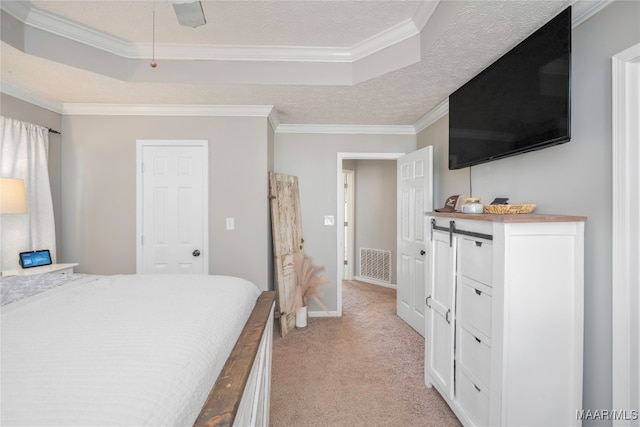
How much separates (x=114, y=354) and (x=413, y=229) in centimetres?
292

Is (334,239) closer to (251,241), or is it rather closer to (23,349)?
(251,241)

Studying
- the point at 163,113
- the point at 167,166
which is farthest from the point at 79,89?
the point at 167,166

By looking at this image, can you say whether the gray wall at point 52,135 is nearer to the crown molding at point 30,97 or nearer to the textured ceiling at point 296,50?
the crown molding at point 30,97

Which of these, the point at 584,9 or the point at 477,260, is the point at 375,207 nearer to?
the point at 477,260

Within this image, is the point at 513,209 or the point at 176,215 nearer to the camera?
the point at 513,209

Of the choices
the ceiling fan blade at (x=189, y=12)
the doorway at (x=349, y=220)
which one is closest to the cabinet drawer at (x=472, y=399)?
the ceiling fan blade at (x=189, y=12)

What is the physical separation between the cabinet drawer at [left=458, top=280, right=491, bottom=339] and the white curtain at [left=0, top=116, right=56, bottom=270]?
3.44 metres

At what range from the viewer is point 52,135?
2.84 m

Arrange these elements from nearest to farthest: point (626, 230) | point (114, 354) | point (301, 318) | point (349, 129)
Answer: point (114, 354) → point (626, 230) → point (301, 318) → point (349, 129)

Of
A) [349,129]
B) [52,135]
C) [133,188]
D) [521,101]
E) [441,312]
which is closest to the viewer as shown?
[521,101]

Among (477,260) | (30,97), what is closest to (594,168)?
(477,260)

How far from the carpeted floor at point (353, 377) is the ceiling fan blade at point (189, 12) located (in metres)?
2.31

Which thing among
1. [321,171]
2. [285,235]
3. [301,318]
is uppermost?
[321,171]

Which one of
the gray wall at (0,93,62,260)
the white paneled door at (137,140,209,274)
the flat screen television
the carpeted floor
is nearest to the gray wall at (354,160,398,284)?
the carpeted floor
